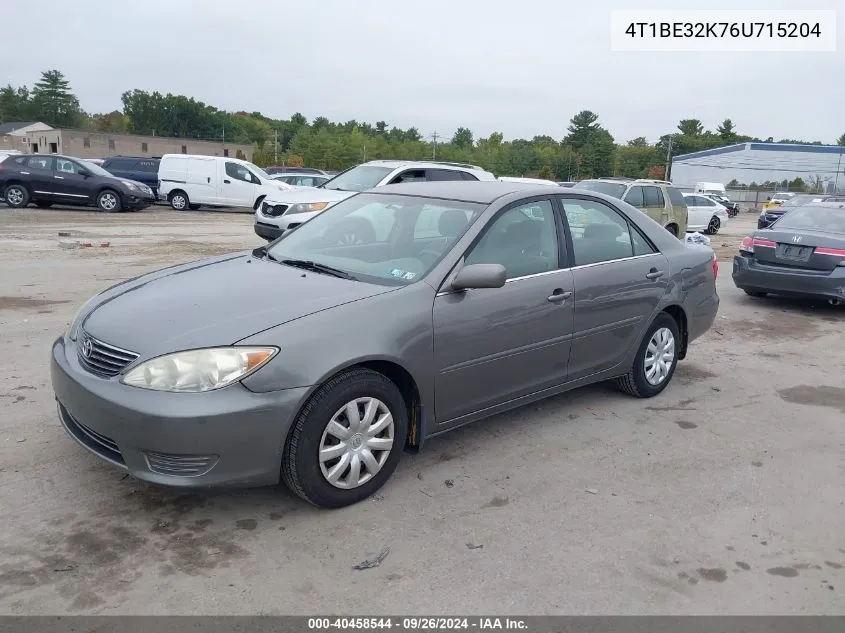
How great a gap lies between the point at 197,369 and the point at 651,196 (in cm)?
1390

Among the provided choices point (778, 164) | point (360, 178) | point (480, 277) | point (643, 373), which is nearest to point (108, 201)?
point (360, 178)

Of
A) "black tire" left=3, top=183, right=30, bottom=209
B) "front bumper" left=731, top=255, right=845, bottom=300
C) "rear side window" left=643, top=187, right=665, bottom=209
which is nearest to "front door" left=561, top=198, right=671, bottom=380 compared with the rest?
"front bumper" left=731, top=255, right=845, bottom=300

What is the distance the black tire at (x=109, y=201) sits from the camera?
67.3 feet

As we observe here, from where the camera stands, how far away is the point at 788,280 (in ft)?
30.8

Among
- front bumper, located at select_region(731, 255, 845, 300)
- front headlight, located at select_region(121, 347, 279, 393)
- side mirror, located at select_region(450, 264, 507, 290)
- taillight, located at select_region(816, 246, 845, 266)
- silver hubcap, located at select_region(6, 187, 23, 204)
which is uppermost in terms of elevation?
silver hubcap, located at select_region(6, 187, 23, 204)

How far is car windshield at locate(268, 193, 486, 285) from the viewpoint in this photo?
413cm

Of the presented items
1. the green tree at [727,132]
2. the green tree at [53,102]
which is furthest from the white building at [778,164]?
the green tree at [53,102]

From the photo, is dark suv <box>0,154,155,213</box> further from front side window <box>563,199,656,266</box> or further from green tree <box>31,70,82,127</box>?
green tree <box>31,70,82,127</box>

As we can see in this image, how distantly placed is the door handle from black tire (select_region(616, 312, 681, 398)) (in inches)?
42.3

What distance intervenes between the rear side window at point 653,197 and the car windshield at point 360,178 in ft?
19.6

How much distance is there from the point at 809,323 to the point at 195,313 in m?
7.95

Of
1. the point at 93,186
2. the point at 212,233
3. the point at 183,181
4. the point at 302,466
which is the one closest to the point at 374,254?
the point at 302,466

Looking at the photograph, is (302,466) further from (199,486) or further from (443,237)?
(443,237)

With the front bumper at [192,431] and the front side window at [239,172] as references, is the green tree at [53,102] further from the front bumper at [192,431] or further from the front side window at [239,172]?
the front bumper at [192,431]
